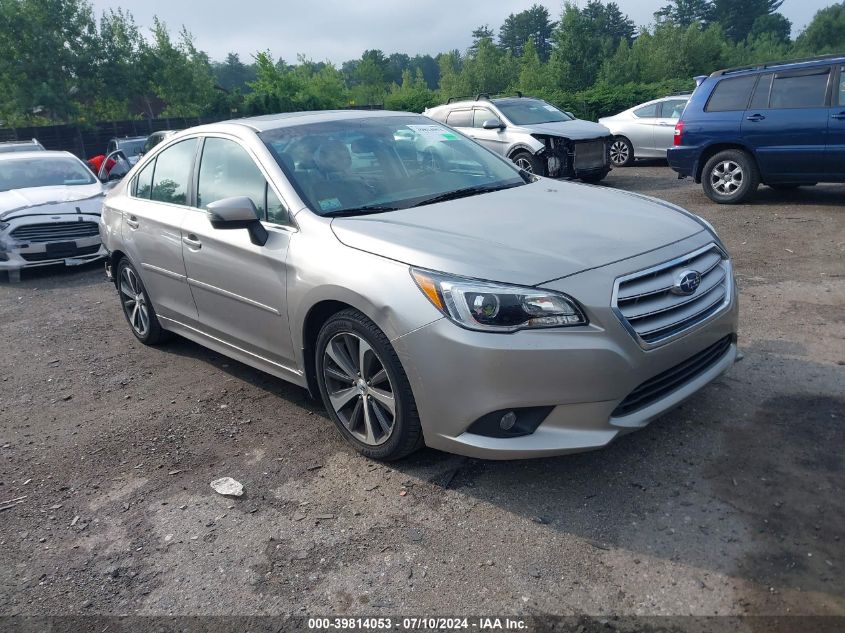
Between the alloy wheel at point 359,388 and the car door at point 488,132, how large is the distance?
8.96m

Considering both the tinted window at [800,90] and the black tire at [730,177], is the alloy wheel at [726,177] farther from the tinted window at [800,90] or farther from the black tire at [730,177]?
the tinted window at [800,90]

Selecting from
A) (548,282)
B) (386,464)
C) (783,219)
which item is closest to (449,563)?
(386,464)

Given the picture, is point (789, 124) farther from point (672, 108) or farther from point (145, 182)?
point (145, 182)

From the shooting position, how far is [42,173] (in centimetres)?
1030

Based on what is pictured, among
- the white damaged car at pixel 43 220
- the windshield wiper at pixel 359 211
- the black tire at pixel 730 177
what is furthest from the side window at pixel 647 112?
the windshield wiper at pixel 359 211

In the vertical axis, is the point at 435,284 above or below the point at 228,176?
below

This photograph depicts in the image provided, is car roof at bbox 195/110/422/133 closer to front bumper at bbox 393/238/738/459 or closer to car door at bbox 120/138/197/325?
car door at bbox 120/138/197/325

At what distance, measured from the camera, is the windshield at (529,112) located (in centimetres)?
1274

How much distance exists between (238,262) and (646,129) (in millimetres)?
12516

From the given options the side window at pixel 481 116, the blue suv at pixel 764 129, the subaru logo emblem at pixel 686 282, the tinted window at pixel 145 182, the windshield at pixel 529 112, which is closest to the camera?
the subaru logo emblem at pixel 686 282

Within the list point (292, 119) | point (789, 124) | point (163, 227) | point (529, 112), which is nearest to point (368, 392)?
point (292, 119)

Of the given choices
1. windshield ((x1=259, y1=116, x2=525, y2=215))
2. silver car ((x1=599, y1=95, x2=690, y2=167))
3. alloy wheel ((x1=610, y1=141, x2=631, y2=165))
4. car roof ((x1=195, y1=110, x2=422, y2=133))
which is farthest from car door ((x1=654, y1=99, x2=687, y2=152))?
car roof ((x1=195, y1=110, x2=422, y2=133))

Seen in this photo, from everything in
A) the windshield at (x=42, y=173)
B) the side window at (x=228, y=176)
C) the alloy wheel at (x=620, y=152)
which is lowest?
the alloy wheel at (x=620, y=152)

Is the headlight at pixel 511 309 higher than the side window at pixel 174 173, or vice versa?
the side window at pixel 174 173
